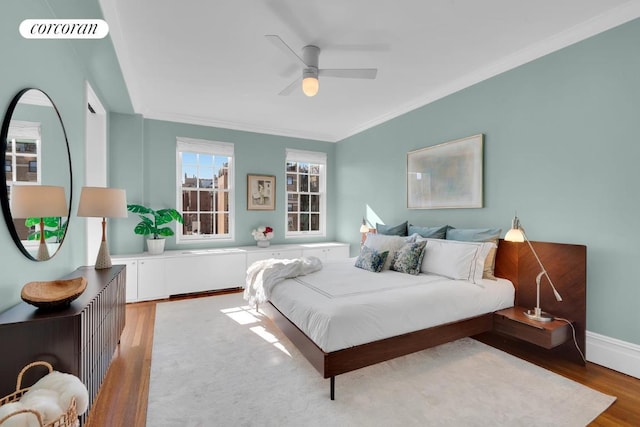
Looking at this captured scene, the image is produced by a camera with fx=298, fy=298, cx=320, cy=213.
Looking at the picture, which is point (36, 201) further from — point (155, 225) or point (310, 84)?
point (155, 225)

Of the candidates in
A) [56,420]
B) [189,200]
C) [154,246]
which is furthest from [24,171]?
[189,200]

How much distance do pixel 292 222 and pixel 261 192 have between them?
0.90 metres

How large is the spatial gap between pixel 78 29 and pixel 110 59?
1291 millimetres

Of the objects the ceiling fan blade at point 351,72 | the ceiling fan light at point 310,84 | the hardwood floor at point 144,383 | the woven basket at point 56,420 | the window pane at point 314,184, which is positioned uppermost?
the ceiling fan blade at point 351,72

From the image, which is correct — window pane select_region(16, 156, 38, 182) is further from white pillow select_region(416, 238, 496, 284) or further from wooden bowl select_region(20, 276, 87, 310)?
white pillow select_region(416, 238, 496, 284)

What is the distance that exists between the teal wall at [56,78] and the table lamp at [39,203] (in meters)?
0.11

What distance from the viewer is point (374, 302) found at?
2.21 meters

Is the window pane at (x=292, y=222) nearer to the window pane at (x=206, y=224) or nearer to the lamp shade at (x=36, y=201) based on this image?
the window pane at (x=206, y=224)

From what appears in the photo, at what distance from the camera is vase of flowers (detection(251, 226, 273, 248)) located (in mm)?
5238

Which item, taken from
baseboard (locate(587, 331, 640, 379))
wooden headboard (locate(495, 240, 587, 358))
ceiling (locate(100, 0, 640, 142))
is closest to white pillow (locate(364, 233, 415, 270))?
wooden headboard (locate(495, 240, 587, 358))

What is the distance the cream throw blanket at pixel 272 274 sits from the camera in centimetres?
292

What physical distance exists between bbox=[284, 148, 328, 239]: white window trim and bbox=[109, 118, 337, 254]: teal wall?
3.2 inches

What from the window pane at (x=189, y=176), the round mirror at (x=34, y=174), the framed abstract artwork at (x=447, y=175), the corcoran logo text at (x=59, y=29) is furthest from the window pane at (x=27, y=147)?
the framed abstract artwork at (x=447, y=175)

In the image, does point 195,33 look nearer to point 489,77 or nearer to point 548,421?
point 489,77
